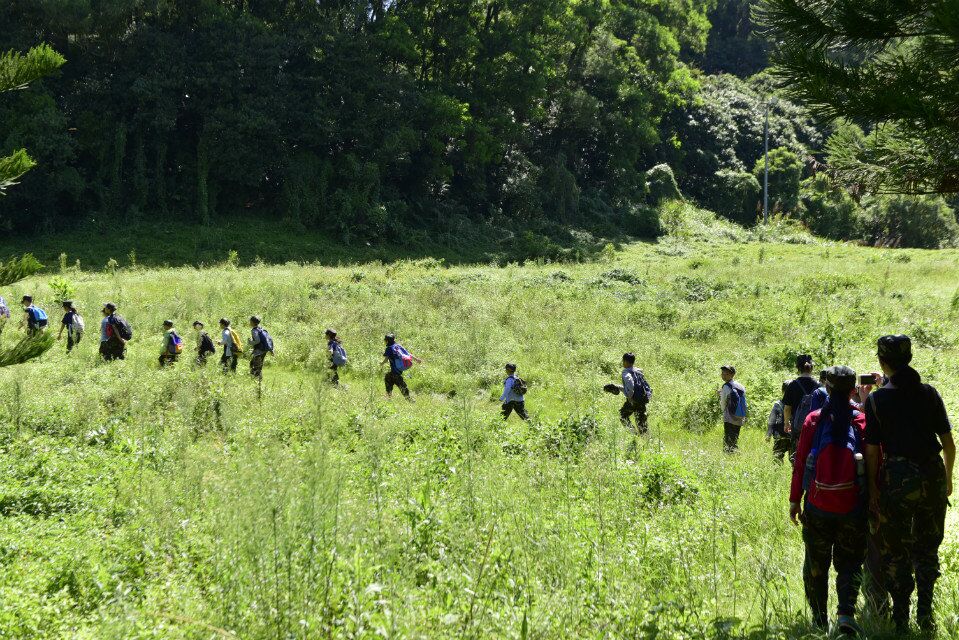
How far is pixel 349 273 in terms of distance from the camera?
79.9 feet

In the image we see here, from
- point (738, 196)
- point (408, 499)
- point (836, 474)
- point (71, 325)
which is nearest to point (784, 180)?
point (738, 196)

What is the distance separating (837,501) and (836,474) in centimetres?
16

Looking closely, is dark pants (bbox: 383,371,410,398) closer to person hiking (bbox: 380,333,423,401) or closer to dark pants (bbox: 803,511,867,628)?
person hiking (bbox: 380,333,423,401)

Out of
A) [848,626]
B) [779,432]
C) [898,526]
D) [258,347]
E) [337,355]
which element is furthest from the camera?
[337,355]

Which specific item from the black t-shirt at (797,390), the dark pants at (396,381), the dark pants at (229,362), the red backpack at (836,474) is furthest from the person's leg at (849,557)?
the dark pants at (229,362)

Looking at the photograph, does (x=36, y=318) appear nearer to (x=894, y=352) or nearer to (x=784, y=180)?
(x=894, y=352)


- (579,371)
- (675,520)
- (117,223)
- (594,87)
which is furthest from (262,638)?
(594,87)

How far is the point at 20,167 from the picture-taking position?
19.1 ft

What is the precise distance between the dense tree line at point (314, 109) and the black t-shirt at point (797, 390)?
100 feet

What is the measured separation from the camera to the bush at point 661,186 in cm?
4994

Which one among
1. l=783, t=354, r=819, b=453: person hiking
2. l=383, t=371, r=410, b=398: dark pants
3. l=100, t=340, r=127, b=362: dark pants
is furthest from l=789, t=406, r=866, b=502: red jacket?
l=100, t=340, r=127, b=362: dark pants

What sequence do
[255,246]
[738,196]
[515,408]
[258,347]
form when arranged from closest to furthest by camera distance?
[515,408]
[258,347]
[255,246]
[738,196]

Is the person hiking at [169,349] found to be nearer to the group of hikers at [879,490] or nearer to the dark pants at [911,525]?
the group of hikers at [879,490]

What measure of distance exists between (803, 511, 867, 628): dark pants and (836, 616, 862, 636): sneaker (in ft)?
0.25
